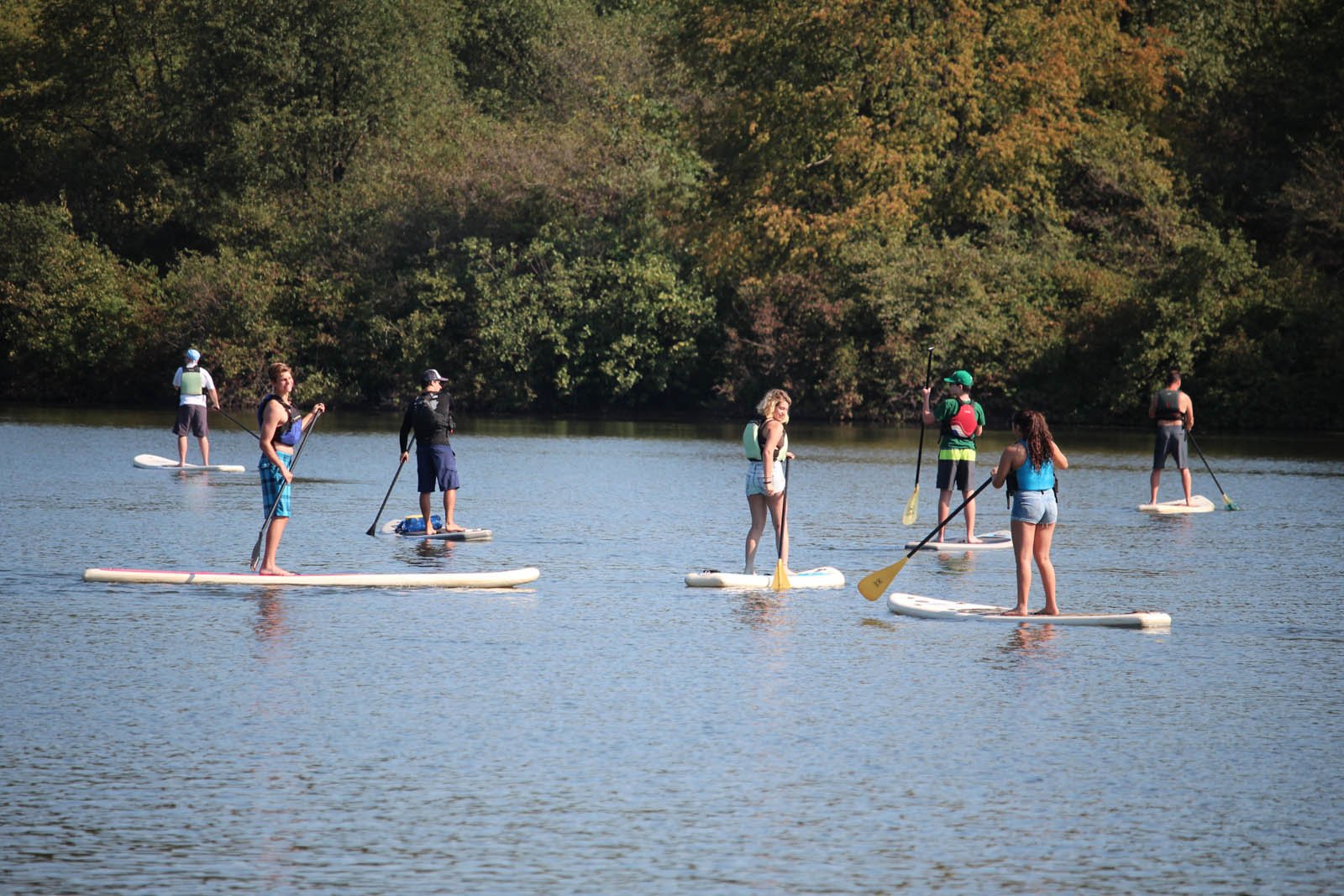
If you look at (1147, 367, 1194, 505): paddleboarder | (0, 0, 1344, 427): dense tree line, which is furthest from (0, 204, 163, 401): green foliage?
(1147, 367, 1194, 505): paddleboarder

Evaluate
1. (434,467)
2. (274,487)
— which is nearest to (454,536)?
(434,467)

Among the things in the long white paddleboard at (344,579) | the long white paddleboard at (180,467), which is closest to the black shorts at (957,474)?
the long white paddleboard at (344,579)

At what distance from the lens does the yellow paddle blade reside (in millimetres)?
12969

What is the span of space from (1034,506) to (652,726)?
451cm

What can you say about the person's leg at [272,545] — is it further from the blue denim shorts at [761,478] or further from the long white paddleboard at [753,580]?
the blue denim shorts at [761,478]

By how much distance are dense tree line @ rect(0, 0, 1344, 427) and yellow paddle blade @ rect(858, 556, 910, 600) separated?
35.8m

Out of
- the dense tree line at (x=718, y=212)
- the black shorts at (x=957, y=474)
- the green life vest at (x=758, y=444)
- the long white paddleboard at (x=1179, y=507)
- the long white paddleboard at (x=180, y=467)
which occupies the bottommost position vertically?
the long white paddleboard at (x=180, y=467)

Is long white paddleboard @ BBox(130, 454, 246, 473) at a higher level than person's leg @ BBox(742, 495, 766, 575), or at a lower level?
lower

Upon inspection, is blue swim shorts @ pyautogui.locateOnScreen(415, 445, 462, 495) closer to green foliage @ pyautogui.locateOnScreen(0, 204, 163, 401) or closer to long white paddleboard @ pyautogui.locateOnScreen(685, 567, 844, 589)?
long white paddleboard @ pyautogui.locateOnScreen(685, 567, 844, 589)

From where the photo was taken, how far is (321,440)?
119 ft

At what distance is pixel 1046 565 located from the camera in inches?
485

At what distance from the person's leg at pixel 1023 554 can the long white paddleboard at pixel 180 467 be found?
16725 millimetres

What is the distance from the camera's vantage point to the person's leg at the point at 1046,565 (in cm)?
1225

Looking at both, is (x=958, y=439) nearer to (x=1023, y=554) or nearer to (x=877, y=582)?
(x=877, y=582)
